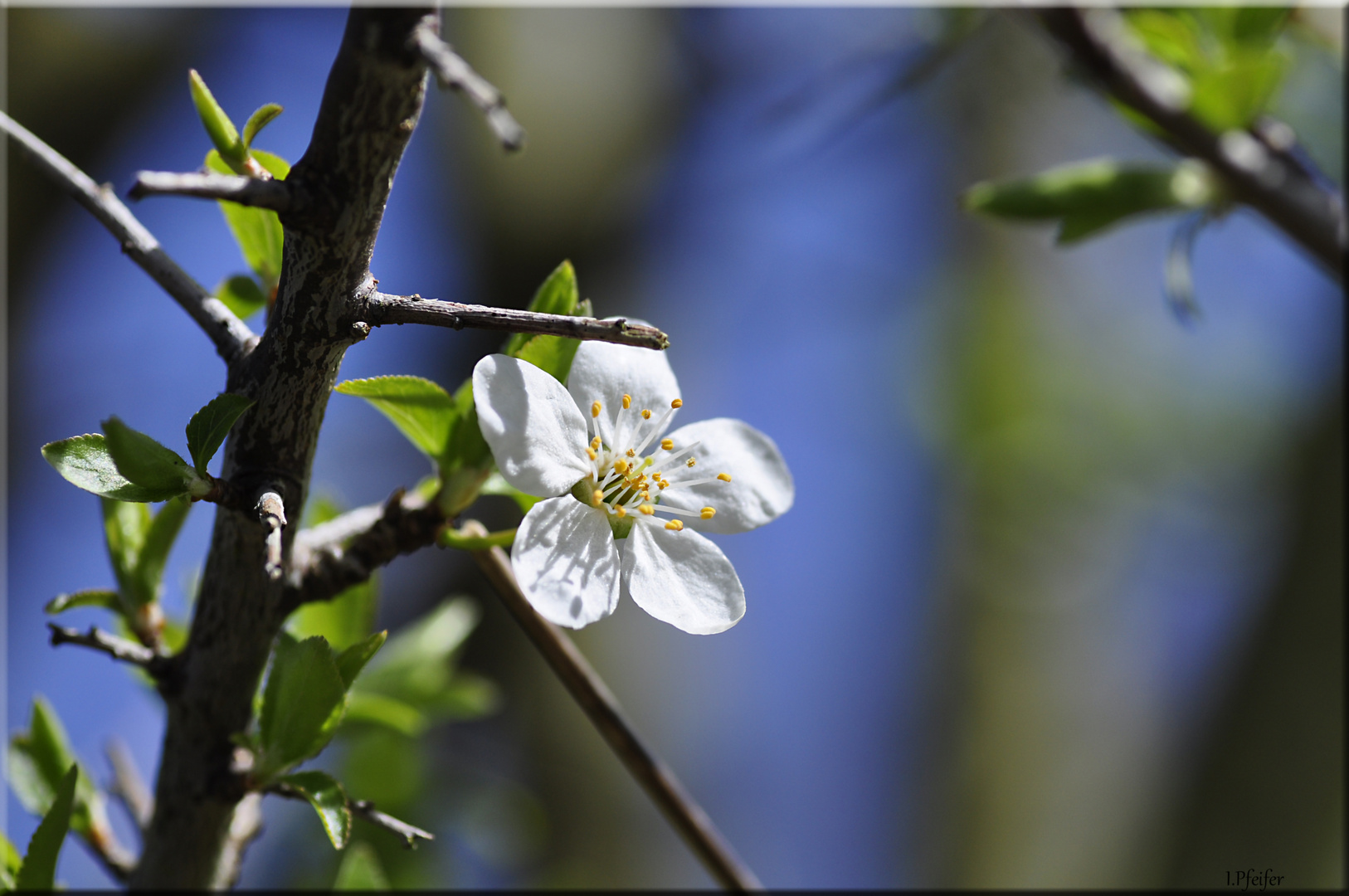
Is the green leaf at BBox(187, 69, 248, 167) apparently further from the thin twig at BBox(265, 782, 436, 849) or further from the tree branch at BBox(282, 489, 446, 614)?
the thin twig at BBox(265, 782, 436, 849)

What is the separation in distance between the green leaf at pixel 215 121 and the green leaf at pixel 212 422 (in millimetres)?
108

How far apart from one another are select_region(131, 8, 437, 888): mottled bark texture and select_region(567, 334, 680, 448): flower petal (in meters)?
0.14

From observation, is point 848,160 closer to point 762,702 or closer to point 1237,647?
point 1237,647

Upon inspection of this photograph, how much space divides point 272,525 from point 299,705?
162 mm

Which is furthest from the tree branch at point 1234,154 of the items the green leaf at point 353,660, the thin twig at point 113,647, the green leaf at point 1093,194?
the thin twig at point 113,647

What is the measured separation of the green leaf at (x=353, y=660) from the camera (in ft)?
1.33

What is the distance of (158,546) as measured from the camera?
1.67 feet

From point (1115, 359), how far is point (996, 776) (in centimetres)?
151

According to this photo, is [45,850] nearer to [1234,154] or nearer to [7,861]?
[7,861]

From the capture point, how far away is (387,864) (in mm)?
852

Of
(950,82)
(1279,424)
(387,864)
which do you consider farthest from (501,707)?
(1279,424)

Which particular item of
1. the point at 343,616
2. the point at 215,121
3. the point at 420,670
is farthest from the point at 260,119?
the point at 420,670

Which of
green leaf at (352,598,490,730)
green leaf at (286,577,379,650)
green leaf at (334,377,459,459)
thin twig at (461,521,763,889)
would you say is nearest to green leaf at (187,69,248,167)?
green leaf at (334,377,459,459)

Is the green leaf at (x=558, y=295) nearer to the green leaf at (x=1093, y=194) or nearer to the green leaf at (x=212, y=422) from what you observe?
the green leaf at (x=212, y=422)
